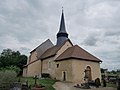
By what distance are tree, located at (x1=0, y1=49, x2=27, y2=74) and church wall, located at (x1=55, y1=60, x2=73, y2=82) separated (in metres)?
27.2

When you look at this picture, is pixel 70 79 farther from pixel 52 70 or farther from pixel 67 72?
pixel 52 70

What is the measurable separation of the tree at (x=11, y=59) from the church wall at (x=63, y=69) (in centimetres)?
2725

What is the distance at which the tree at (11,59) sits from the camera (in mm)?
57728

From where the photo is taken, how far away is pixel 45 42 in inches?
1863

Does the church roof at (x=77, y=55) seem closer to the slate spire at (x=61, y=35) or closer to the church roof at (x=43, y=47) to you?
the slate spire at (x=61, y=35)

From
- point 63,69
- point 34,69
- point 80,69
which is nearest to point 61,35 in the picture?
point 34,69

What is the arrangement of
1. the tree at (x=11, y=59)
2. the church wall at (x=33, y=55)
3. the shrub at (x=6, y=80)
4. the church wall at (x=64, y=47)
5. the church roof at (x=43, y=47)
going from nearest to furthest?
the shrub at (x=6, y=80), the church wall at (x=64, y=47), the church roof at (x=43, y=47), the church wall at (x=33, y=55), the tree at (x=11, y=59)

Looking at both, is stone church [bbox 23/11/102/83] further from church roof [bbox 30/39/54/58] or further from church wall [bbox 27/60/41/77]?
church roof [bbox 30/39/54/58]

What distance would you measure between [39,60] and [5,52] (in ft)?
96.2

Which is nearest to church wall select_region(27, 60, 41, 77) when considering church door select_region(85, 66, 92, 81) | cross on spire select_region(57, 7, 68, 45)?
cross on spire select_region(57, 7, 68, 45)

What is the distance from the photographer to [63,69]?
102 ft

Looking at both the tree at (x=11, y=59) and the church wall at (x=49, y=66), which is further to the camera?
the tree at (x=11, y=59)

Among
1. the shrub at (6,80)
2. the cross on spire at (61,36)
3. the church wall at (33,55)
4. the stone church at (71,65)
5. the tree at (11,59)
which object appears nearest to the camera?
the shrub at (6,80)

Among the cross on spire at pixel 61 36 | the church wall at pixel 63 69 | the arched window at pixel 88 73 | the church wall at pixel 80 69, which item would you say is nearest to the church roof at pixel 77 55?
the church wall at pixel 80 69
